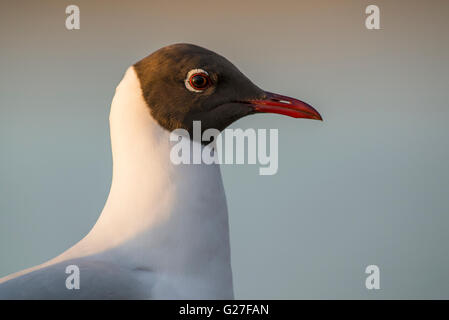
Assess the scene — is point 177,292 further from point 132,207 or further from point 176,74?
point 176,74

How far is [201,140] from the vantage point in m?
1.14

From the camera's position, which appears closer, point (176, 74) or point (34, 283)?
point (34, 283)

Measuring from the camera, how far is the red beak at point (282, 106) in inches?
47.6

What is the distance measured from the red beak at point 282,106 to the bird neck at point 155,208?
0.18 meters

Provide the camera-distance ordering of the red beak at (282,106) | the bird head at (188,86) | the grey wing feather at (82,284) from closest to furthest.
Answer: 1. the grey wing feather at (82,284)
2. the bird head at (188,86)
3. the red beak at (282,106)

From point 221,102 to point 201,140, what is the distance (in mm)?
91

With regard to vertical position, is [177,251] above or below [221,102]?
below

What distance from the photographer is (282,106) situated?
1.22 meters

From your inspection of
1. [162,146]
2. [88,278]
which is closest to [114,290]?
[88,278]

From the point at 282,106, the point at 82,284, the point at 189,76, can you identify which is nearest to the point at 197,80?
the point at 189,76

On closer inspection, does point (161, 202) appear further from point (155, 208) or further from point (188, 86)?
point (188, 86)

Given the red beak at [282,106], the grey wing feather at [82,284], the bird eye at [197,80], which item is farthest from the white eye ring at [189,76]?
the grey wing feather at [82,284]

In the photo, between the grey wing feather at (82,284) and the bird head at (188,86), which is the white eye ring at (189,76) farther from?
the grey wing feather at (82,284)
